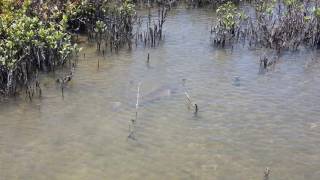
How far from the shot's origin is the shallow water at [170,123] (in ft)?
16.3

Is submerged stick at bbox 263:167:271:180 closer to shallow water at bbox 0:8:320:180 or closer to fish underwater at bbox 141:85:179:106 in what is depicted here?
shallow water at bbox 0:8:320:180

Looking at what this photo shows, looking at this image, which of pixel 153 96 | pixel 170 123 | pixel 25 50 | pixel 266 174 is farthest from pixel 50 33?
pixel 266 174

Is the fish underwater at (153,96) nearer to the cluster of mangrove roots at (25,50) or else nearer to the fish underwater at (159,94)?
the fish underwater at (159,94)

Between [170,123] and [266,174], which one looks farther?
[170,123]

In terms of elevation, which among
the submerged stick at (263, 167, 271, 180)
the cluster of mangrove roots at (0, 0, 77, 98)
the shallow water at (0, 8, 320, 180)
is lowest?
the submerged stick at (263, 167, 271, 180)

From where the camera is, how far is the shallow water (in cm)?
496

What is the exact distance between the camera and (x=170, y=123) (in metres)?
5.84

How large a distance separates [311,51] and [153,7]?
4003 mm

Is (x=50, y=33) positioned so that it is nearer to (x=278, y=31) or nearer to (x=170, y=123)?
(x=170, y=123)

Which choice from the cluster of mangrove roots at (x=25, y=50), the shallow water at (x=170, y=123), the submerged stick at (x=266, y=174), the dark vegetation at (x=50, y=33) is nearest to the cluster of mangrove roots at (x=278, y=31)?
the shallow water at (x=170, y=123)

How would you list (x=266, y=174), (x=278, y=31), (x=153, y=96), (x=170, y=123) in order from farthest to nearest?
(x=278, y=31) → (x=153, y=96) → (x=170, y=123) → (x=266, y=174)

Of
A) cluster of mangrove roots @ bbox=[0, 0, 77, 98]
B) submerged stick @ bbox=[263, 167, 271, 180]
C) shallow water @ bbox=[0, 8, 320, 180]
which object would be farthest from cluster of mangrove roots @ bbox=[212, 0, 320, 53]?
submerged stick @ bbox=[263, 167, 271, 180]

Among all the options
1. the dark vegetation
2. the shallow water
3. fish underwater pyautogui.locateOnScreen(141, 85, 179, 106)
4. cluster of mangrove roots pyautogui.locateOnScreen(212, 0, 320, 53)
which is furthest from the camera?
cluster of mangrove roots pyautogui.locateOnScreen(212, 0, 320, 53)

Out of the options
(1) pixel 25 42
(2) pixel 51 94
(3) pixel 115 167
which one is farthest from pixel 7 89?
(3) pixel 115 167
